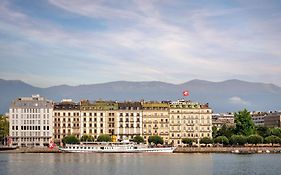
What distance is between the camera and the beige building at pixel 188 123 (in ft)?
424

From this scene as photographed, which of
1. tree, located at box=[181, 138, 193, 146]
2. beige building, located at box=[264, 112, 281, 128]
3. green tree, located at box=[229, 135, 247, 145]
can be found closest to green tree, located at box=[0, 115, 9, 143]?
tree, located at box=[181, 138, 193, 146]

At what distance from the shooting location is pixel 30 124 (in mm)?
126188

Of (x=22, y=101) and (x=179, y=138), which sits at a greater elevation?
(x=22, y=101)

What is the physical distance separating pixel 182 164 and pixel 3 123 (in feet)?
219

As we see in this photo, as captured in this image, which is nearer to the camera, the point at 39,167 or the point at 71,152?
the point at 39,167

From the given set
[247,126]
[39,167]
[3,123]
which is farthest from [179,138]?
[39,167]

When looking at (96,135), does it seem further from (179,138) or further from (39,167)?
(39,167)

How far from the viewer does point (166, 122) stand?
129 m

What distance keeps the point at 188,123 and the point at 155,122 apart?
7100mm

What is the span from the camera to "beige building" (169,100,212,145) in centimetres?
12938

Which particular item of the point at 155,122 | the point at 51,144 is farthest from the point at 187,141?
the point at 51,144

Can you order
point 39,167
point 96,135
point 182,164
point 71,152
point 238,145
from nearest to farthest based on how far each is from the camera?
1. point 39,167
2. point 182,164
3. point 71,152
4. point 238,145
5. point 96,135

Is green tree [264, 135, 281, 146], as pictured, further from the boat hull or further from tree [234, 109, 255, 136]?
the boat hull

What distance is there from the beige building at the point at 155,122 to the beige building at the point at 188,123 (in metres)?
1.13
